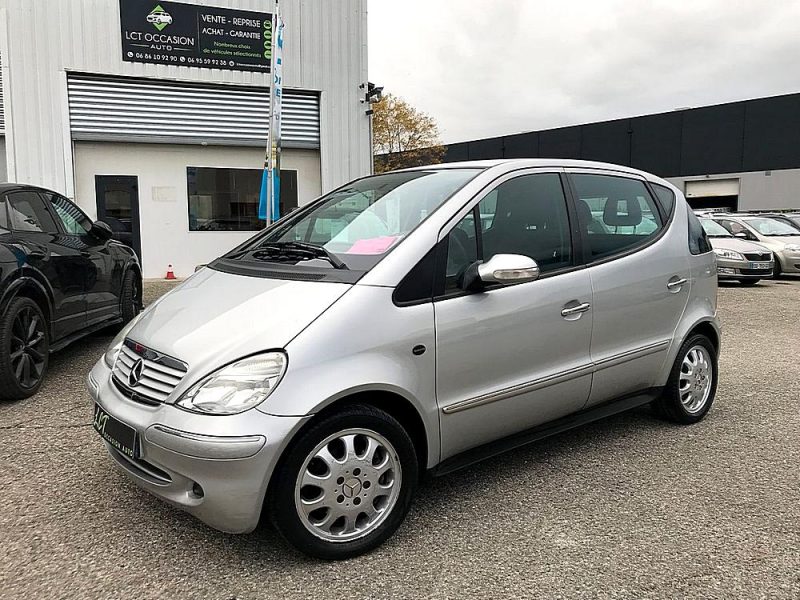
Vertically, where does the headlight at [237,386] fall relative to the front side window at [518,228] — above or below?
below

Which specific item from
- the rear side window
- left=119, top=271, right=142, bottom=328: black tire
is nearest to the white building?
left=119, top=271, right=142, bottom=328: black tire

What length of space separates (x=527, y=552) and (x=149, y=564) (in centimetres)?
155

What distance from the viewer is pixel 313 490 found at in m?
2.58

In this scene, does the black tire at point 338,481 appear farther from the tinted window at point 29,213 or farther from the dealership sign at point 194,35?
the dealership sign at point 194,35

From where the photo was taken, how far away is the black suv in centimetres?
464

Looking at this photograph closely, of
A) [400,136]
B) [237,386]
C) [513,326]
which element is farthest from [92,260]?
[400,136]

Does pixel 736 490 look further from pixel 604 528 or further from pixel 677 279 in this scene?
pixel 677 279

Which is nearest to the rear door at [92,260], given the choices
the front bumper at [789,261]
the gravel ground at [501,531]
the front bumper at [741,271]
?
the gravel ground at [501,531]

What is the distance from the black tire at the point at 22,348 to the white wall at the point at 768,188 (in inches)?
1423

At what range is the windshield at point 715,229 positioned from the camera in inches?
575

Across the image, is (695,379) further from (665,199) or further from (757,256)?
(757,256)

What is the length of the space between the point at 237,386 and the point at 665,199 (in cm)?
311

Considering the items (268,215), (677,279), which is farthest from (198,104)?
(677,279)

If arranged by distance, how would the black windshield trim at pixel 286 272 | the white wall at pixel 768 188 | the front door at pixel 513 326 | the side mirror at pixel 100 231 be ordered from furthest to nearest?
1. the white wall at pixel 768 188
2. the side mirror at pixel 100 231
3. the front door at pixel 513 326
4. the black windshield trim at pixel 286 272
